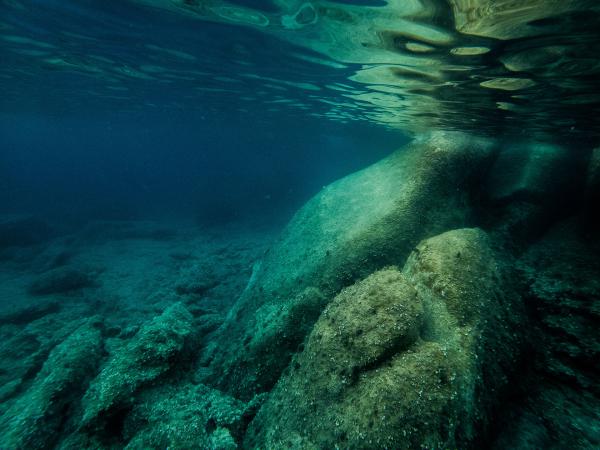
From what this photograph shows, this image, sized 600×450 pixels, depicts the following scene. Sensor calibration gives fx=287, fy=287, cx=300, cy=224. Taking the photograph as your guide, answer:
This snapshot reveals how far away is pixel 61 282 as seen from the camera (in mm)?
14078

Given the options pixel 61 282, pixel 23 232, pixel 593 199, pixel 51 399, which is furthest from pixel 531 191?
pixel 23 232

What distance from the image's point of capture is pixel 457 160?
8.59 meters

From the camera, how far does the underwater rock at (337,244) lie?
5633 millimetres

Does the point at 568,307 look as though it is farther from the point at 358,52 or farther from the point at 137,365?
the point at 358,52

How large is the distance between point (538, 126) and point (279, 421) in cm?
1594

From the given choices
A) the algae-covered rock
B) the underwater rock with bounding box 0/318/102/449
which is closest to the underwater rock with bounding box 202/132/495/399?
the algae-covered rock

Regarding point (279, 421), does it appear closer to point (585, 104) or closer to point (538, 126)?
point (585, 104)

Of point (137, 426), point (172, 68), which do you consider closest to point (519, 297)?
point (137, 426)

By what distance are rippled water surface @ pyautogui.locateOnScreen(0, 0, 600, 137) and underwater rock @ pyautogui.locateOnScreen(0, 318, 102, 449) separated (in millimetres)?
9725

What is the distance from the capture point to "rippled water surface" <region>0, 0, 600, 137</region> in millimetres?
6590

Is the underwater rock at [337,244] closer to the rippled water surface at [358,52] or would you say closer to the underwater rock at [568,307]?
the underwater rock at [568,307]

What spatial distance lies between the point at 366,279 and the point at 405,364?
1.56 meters

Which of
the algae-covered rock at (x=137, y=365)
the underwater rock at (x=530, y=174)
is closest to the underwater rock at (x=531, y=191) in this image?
the underwater rock at (x=530, y=174)

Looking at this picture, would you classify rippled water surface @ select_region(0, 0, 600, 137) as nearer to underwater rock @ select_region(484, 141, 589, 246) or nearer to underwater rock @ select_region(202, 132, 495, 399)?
underwater rock @ select_region(484, 141, 589, 246)
